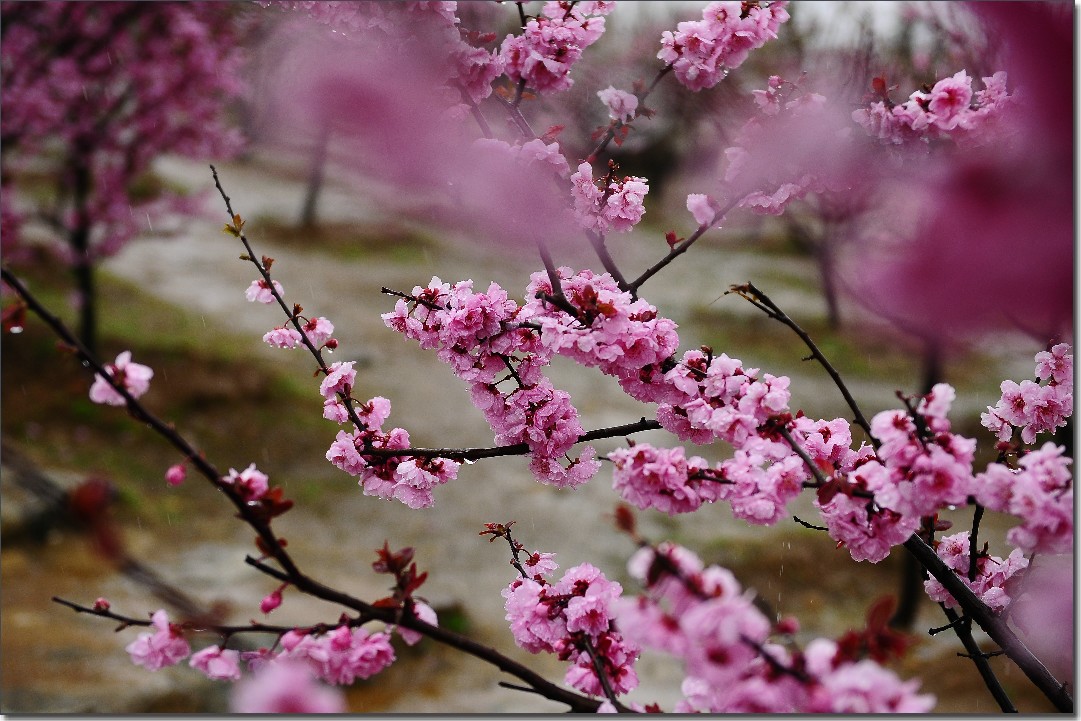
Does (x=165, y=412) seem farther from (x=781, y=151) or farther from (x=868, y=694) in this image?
(x=868, y=694)

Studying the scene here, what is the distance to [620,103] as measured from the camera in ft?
5.00

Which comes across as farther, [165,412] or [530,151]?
[165,412]

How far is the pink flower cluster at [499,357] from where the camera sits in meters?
1.35

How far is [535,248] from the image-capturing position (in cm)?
133

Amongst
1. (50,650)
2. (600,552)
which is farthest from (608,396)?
(50,650)

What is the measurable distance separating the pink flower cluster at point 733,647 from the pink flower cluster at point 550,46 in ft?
3.22

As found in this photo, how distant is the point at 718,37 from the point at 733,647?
112 centimetres

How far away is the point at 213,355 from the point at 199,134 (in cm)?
174

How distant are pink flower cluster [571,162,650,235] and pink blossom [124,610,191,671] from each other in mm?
939

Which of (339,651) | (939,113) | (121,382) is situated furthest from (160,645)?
(939,113)

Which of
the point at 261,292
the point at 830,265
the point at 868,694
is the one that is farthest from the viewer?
the point at 830,265

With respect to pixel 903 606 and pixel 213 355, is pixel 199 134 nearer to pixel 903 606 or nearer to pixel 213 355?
pixel 213 355

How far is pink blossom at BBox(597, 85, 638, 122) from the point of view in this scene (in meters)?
1.51

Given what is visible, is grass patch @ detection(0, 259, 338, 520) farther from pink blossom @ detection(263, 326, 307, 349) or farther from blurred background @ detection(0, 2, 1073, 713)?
pink blossom @ detection(263, 326, 307, 349)
